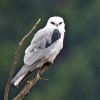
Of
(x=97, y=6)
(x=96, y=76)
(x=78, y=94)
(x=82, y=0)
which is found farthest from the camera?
(x=82, y=0)

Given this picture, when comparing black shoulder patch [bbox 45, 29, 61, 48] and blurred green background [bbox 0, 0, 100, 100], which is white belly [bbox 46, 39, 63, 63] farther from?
blurred green background [bbox 0, 0, 100, 100]

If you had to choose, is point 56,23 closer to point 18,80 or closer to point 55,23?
point 55,23

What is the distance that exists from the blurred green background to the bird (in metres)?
16.0

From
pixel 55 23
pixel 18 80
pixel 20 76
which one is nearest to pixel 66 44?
pixel 55 23

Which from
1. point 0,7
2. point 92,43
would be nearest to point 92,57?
point 92,43

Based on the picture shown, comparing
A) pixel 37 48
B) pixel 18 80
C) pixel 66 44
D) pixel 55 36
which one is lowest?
pixel 18 80

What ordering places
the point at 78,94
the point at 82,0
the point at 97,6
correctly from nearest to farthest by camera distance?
the point at 78,94 → the point at 97,6 → the point at 82,0

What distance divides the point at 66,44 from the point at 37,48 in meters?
22.1

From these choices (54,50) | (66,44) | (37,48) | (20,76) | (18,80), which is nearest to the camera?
(18,80)

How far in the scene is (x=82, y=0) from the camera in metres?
31.1

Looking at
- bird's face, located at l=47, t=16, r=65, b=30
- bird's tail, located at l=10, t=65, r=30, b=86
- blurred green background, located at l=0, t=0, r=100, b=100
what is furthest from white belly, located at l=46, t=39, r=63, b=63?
blurred green background, located at l=0, t=0, r=100, b=100

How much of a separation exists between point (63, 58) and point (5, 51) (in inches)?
122

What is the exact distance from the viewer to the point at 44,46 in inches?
243

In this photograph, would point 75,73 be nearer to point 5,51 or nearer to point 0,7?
point 5,51
